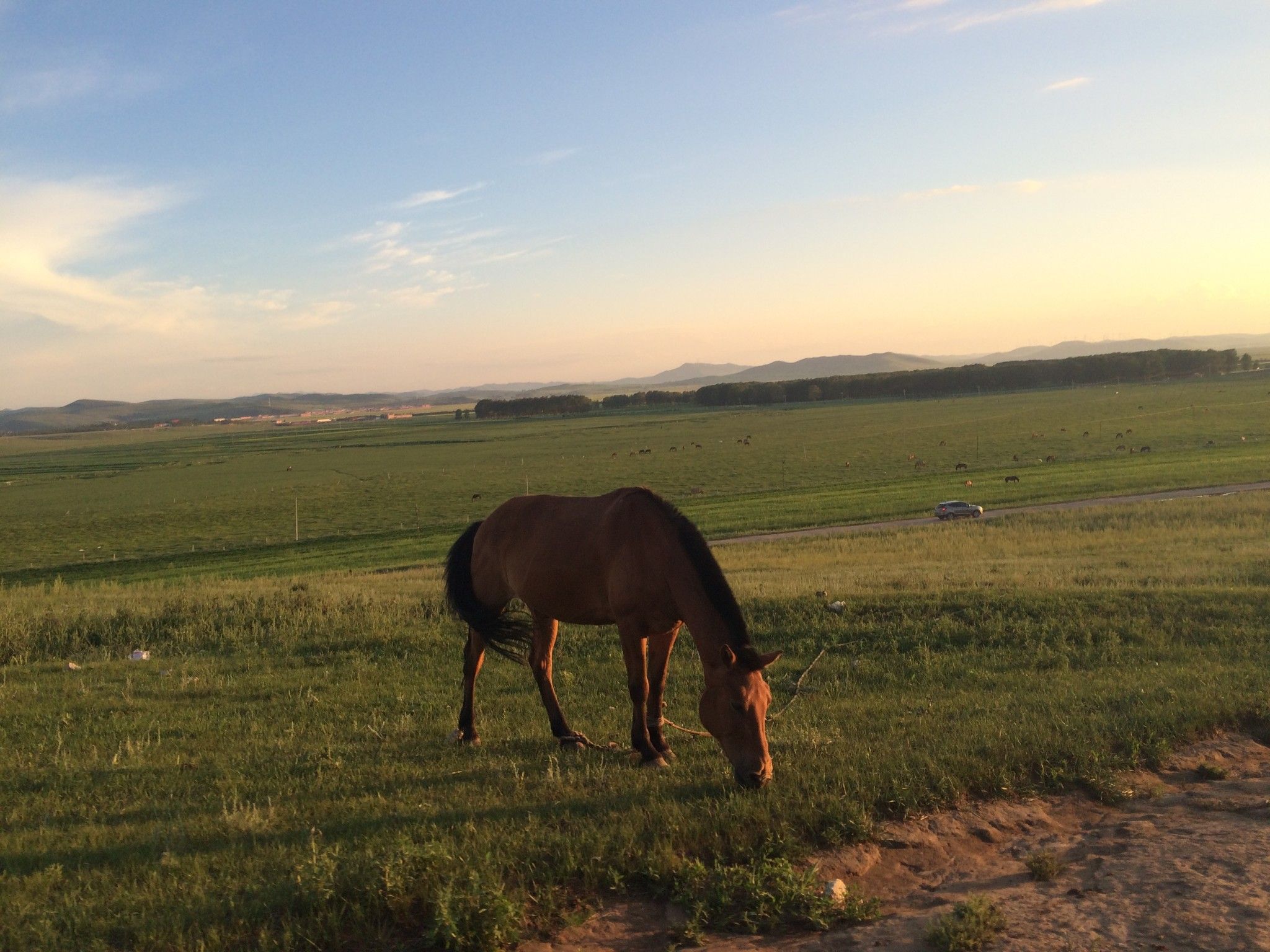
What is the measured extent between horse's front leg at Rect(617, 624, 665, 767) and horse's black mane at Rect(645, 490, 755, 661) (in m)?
0.75

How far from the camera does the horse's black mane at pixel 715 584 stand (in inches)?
A: 249

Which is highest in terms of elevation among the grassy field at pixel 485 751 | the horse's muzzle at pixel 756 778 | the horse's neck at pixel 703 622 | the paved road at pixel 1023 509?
the horse's neck at pixel 703 622

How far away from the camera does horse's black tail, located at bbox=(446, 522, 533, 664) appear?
333 inches

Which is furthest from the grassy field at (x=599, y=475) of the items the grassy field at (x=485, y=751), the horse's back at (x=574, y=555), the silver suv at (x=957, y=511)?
the horse's back at (x=574, y=555)

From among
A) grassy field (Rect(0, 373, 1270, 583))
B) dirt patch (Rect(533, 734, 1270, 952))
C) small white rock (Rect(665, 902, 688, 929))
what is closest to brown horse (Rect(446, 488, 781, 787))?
dirt patch (Rect(533, 734, 1270, 952))

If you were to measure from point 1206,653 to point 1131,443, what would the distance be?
61.5 m

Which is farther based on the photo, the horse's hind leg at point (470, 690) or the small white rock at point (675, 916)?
the horse's hind leg at point (470, 690)

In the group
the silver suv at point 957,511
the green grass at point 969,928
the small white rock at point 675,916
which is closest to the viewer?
the green grass at point 969,928

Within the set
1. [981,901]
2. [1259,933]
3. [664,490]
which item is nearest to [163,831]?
[981,901]

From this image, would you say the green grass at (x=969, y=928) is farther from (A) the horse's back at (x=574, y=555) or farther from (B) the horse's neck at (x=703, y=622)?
(A) the horse's back at (x=574, y=555)

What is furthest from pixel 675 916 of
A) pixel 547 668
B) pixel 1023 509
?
pixel 1023 509

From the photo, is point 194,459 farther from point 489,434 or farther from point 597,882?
point 597,882

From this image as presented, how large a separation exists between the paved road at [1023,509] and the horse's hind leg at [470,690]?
2418 centimetres

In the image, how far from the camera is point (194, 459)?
364 feet
